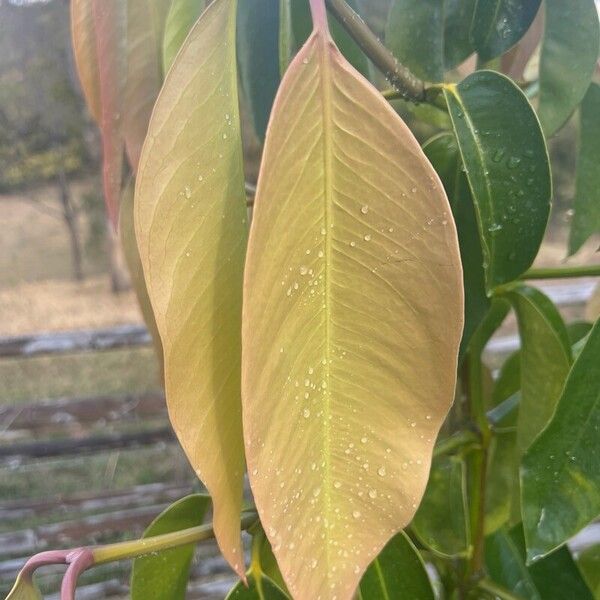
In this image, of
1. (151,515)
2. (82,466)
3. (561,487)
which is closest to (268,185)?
(561,487)

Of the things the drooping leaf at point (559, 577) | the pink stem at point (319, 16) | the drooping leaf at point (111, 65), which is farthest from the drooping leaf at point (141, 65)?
the drooping leaf at point (559, 577)

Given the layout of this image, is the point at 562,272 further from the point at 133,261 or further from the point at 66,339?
the point at 66,339

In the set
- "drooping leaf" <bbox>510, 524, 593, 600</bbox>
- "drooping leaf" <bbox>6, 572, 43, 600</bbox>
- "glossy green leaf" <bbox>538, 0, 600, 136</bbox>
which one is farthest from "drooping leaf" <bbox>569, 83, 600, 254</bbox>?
"drooping leaf" <bbox>6, 572, 43, 600</bbox>

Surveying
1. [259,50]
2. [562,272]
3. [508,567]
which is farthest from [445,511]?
[259,50]

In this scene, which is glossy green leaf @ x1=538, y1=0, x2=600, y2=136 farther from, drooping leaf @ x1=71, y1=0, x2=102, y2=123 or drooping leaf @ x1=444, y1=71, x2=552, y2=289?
drooping leaf @ x1=71, y1=0, x2=102, y2=123

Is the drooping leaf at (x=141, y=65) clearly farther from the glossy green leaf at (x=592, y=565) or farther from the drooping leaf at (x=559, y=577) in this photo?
the glossy green leaf at (x=592, y=565)

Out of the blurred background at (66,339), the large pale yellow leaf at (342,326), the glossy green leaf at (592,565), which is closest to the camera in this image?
the large pale yellow leaf at (342,326)

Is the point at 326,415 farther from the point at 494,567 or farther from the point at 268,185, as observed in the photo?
the point at 494,567
